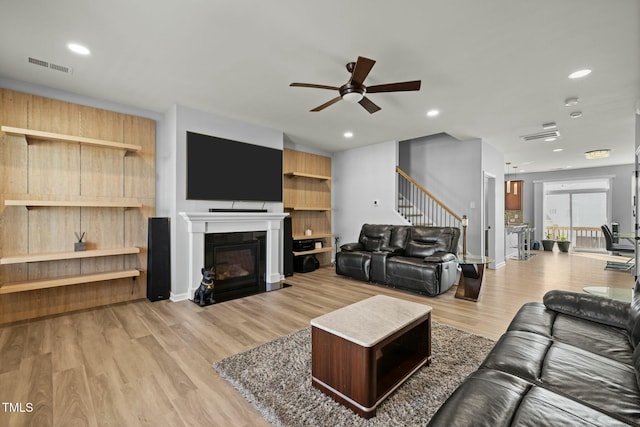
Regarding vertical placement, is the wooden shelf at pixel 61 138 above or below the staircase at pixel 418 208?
above

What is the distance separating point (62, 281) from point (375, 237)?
4.65 m

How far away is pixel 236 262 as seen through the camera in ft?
15.0

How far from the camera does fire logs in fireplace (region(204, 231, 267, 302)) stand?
4.25 metres

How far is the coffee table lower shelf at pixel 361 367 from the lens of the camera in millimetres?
1689

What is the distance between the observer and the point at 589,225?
936 centimetres

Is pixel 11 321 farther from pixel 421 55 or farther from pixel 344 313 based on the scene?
pixel 421 55

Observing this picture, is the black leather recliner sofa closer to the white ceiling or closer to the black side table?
the black side table

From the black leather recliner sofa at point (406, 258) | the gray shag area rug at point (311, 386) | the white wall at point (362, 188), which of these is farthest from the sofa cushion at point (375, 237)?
the gray shag area rug at point (311, 386)

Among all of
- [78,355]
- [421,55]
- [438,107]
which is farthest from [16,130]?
[438,107]

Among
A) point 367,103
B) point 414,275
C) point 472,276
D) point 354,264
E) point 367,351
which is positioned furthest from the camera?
point 354,264

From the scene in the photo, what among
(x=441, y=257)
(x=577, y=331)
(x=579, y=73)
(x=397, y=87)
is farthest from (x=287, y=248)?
(x=579, y=73)

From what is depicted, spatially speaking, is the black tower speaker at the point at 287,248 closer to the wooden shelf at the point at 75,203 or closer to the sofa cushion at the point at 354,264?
the sofa cushion at the point at 354,264

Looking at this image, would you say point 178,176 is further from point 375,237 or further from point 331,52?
point 375,237

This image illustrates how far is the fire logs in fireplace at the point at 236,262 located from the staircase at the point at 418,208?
3135mm
